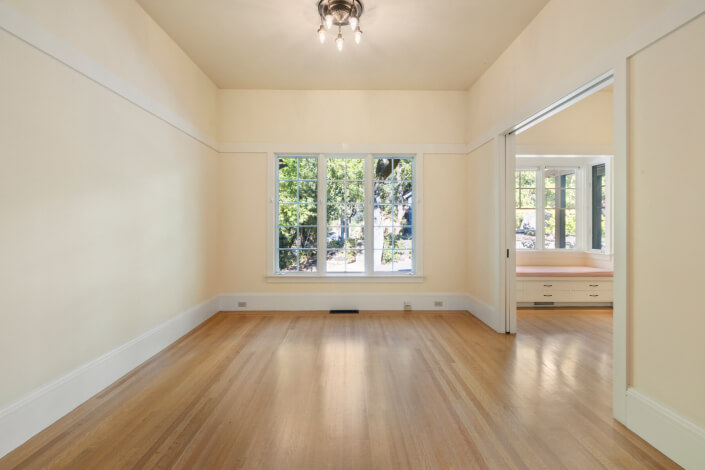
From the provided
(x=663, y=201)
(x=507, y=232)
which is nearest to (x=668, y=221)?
(x=663, y=201)

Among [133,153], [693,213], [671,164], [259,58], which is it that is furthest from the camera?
[259,58]

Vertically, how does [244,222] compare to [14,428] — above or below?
above

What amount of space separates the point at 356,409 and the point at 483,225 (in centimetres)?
292

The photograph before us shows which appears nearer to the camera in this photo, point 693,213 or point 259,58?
point 693,213

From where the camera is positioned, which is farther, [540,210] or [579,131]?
[540,210]

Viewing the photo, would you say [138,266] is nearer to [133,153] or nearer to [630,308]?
[133,153]

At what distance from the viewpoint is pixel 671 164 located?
5.63ft

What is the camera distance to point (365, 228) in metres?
4.79

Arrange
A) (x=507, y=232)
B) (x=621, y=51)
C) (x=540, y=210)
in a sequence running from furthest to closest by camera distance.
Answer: (x=540, y=210)
(x=507, y=232)
(x=621, y=51)

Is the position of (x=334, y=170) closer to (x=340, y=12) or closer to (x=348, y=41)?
(x=348, y=41)

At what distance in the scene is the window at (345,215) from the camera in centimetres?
477

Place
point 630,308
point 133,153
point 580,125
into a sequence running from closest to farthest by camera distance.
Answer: point 630,308, point 133,153, point 580,125

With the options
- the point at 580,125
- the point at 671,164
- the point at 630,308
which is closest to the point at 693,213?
the point at 671,164

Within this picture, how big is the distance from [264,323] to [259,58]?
3.23 meters
